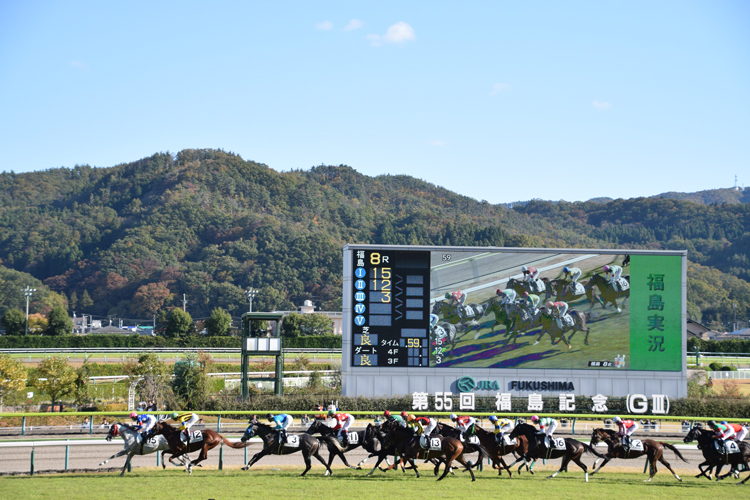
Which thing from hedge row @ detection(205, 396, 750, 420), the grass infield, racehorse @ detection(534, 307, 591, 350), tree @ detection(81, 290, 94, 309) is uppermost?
racehorse @ detection(534, 307, 591, 350)

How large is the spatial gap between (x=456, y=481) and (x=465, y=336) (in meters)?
12.3

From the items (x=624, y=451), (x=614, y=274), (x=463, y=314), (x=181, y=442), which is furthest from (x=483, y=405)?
(x=181, y=442)

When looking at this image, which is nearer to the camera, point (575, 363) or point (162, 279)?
point (575, 363)

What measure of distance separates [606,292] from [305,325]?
138 ft

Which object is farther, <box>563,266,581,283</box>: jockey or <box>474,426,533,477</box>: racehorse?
<box>563,266,581,283</box>: jockey

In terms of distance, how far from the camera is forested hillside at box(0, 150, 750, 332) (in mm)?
114000

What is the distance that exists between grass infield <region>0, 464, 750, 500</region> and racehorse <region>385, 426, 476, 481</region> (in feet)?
1.31

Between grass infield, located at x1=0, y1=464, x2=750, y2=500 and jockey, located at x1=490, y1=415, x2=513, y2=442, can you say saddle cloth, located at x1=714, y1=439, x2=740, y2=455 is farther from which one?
jockey, located at x1=490, y1=415, x2=513, y2=442

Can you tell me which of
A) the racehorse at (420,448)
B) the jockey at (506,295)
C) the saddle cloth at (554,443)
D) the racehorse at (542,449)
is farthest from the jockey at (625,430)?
the jockey at (506,295)

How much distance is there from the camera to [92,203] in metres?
153

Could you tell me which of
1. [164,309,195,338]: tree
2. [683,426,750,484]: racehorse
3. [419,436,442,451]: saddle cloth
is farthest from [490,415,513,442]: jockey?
[164,309,195,338]: tree

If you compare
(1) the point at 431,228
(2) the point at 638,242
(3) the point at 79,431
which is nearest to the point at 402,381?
(3) the point at 79,431

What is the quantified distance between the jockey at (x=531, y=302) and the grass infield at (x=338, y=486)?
11.0 metres

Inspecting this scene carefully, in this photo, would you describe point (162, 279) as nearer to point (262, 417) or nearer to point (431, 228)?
point (431, 228)
